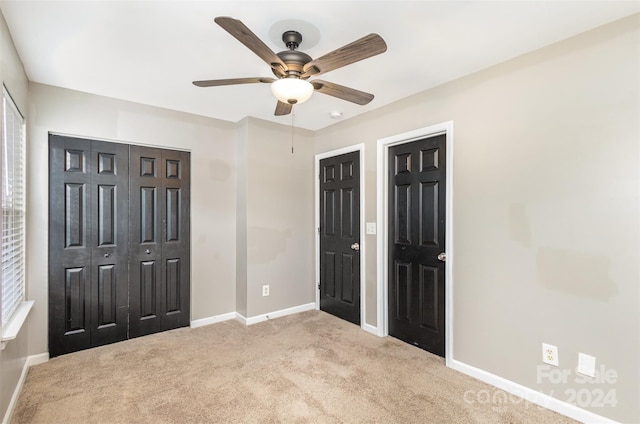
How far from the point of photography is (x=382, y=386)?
2.34 m

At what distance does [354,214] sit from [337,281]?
87 cm

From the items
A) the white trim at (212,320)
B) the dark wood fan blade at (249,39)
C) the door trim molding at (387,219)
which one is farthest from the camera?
the white trim at (212,320)

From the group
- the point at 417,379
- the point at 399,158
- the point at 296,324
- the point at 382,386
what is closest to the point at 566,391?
the point at 417,379

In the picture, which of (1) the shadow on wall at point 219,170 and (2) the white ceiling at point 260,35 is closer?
(2) the white ceiling at point 260,35

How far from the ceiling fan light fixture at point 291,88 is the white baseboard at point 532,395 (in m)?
2.37

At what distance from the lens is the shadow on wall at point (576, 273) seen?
6.20ft

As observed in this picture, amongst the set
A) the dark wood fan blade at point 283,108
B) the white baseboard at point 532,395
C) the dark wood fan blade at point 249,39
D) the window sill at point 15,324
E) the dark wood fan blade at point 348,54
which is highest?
the dark wood fan blade at point 249,39

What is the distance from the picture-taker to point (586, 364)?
195 cm

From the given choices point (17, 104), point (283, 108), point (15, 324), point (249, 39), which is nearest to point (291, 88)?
point (249, 39)

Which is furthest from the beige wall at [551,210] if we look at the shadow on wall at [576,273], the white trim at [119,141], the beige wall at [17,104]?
the beige wall at [17,104]

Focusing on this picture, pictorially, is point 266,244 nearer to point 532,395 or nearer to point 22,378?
point 22,378

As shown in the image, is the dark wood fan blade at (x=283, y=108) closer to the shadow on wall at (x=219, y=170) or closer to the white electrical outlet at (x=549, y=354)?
the shadow on wall at (x=219, y=170)

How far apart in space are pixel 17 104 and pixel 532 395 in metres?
4.11

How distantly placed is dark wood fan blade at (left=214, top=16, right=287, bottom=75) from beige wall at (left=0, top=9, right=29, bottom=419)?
142cm
